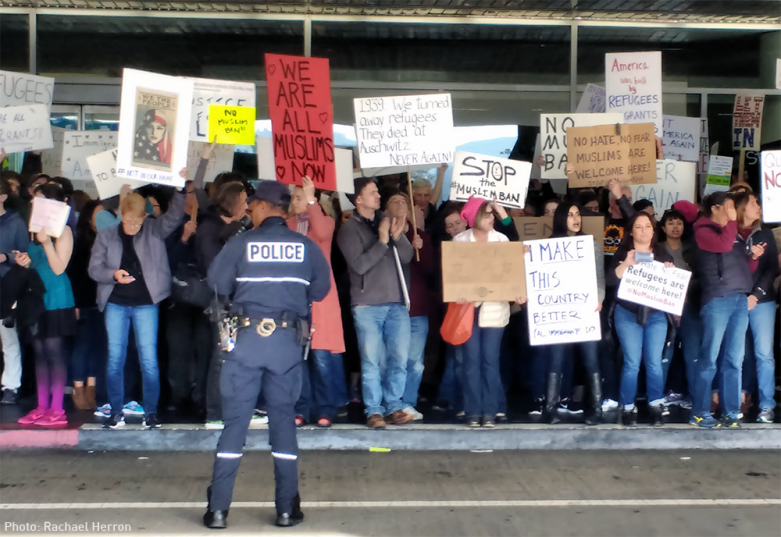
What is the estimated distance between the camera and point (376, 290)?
7527mm

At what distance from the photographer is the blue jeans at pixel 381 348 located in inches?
298

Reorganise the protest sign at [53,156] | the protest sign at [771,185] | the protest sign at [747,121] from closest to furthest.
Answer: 1. the protest sign at [771,185]
2. the protest sign at [53,156]
3. the protest sign at [747,121]

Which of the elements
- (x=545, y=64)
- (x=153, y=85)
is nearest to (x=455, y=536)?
(x=153, y=85)

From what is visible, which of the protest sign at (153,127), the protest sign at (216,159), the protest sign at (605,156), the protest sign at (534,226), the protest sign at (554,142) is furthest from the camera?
the protest sign at (554,142)

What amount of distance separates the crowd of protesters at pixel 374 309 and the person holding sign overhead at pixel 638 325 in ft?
0.04

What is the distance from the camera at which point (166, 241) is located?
782cm

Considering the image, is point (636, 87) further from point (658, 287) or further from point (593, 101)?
point (658, 287)

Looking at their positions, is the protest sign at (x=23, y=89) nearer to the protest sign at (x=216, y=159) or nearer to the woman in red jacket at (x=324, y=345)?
the protest sign at (x=216, y=159)

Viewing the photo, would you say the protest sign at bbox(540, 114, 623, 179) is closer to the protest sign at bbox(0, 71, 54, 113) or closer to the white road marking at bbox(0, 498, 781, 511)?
the white road marking at bbox(0, 498, 781, 511)

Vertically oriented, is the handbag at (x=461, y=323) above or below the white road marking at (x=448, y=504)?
above

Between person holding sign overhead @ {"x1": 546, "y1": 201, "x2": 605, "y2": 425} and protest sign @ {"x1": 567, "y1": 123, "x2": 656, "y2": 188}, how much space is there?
81 cm

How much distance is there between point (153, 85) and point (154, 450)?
2.86m

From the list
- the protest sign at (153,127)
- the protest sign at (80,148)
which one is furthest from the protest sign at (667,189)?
the protest sign at (80,148)

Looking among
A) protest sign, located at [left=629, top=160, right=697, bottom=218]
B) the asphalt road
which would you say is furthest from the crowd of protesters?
protest sign, located at [left=629, top=160, right=697, bottom=218]
